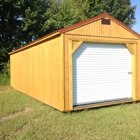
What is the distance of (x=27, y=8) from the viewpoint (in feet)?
60.8

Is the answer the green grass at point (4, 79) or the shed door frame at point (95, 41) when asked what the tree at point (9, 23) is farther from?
the shed door frame at point (95, 41)

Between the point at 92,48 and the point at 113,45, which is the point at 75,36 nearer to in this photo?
the point at 92,48

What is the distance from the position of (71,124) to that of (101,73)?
2.52 meters

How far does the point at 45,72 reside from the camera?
7.32 m

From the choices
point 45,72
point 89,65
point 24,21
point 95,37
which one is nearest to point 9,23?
point 24,21

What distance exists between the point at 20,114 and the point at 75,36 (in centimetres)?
303

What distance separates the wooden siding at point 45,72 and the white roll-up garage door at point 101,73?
0.53 meters

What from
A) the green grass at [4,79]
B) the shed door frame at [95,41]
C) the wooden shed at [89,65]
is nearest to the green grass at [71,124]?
the wooden shed at [89,65]

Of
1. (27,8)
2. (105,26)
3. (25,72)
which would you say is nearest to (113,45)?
(105,26)

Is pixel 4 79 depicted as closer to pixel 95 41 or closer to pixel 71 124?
pixel 95 41

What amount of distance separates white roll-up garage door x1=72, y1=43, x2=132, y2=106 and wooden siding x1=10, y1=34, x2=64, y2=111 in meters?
0.53

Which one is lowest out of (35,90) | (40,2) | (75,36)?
(35,90)

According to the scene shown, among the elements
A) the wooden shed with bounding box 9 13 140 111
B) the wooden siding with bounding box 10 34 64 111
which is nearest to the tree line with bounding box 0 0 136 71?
the wooden siding with bounding box 10 34 64 111

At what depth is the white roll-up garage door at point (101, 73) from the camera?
643 centimetres
